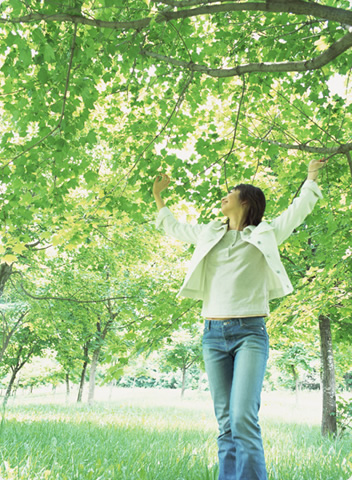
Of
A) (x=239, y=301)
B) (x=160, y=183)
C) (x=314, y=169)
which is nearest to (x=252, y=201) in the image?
(x=314, y=169)

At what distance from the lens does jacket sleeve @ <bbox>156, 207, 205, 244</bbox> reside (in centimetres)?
289

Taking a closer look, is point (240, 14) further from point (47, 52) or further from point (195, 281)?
point (195, 281)

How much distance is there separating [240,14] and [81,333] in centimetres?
1216

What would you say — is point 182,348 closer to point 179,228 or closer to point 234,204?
point 179,228

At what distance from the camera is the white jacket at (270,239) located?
244 cm

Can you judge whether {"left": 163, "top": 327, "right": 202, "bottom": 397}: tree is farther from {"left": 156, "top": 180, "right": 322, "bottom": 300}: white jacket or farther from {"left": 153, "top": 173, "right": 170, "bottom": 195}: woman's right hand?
{"left": 156, "top": 180, "right": 322, "bottom": 300}: white jacket

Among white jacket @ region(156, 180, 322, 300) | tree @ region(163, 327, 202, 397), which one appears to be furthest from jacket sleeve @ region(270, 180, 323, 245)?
tree @ region(163, 327, 202, 397)

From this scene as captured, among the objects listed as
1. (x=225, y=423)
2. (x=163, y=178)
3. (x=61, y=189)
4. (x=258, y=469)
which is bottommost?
(x=258, y=469)

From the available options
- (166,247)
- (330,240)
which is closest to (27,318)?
(166,247)

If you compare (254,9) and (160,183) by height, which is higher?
(254,9)

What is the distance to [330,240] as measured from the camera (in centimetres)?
516

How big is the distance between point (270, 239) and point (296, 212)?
26 cm

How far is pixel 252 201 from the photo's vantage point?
9.07ft

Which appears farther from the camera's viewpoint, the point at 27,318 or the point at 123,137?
the point at 27,318
